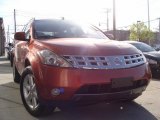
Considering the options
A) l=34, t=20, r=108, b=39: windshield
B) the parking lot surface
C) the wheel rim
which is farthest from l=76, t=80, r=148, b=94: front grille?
l=34, t=20, r=108, b=39: windshield

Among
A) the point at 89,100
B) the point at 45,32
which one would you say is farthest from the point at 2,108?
the point at 89,100

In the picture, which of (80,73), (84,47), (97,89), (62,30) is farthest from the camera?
(62,30)

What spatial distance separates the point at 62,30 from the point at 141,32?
80313 millimetres

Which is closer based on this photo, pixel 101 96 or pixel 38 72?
pixel 101 96

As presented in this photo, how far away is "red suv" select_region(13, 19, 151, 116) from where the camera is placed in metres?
4.58

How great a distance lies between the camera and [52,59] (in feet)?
15.5

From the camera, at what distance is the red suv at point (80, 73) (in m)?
4.58

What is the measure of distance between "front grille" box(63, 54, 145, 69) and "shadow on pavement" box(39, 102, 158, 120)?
0.78 m

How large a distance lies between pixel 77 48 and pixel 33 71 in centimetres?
73

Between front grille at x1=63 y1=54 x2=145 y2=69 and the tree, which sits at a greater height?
the tree

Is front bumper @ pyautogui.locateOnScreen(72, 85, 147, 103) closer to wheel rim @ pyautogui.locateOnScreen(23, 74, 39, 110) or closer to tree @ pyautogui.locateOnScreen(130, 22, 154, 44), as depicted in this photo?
wheel rim @ pyautogui.locateOnScreen(23, 74, 39, 110)

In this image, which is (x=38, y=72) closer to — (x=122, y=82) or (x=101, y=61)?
(x=101, y=61)

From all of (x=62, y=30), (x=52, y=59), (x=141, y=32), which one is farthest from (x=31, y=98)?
(x=141, y=32)

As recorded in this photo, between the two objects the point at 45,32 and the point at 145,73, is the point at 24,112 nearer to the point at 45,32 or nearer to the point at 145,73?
the point at 45,32
